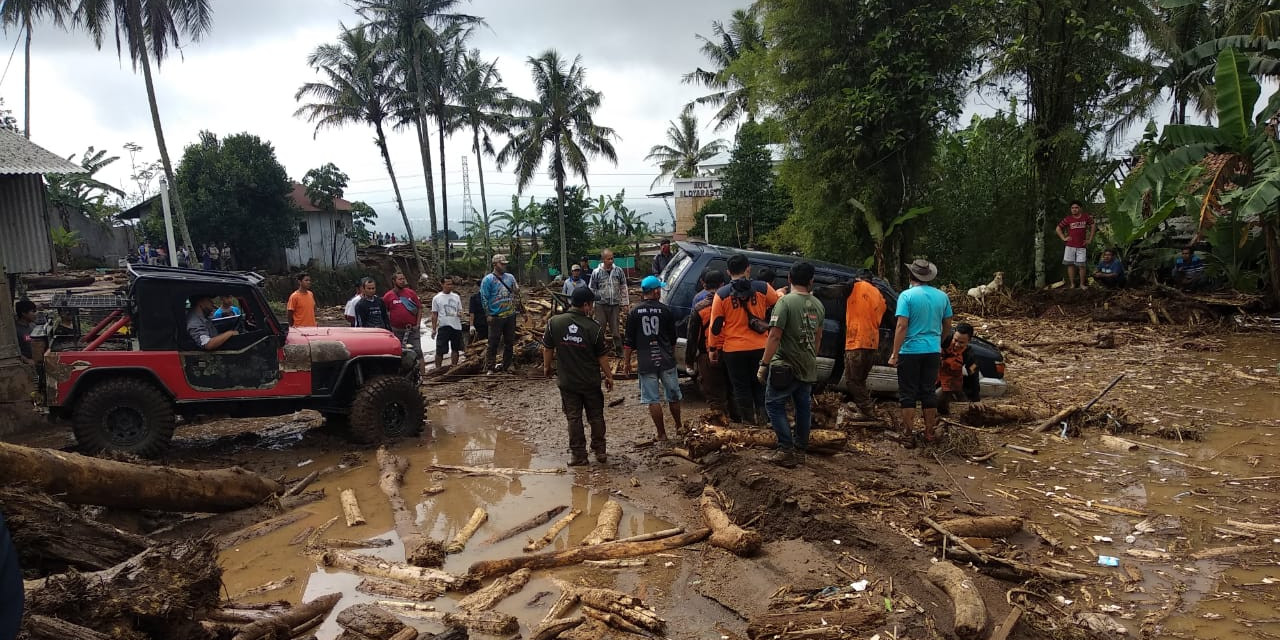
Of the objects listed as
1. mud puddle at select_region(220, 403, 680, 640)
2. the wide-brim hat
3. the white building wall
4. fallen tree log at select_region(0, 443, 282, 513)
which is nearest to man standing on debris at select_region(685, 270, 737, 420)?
mud puddle at select_region(220, 403, 680, 640)

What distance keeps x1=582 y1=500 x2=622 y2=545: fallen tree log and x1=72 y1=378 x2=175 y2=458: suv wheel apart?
461cm

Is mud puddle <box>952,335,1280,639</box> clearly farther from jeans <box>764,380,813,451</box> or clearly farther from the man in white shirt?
the man in white shirt

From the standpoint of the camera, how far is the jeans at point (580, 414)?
6.97 metres

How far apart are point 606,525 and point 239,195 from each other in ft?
94.2

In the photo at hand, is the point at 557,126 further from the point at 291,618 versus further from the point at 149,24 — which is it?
the point at 291,618

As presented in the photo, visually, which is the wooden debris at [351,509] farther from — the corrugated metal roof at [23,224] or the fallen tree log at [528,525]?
the corrugated metal roof at [23,224]

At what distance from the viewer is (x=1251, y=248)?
1306 centimetres

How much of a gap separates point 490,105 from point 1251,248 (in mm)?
34759

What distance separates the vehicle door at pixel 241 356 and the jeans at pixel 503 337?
13.4ft

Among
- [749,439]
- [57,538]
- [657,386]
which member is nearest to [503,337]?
[657,386]

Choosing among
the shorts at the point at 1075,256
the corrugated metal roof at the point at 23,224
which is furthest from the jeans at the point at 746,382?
the corrugated metal roof at the point at 23,224

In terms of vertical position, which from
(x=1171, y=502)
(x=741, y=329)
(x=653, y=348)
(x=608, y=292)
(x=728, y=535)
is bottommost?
(x=1171, y=502)

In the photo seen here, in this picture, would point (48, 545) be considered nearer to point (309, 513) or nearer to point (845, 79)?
point (309, 513)

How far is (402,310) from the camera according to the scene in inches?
428
